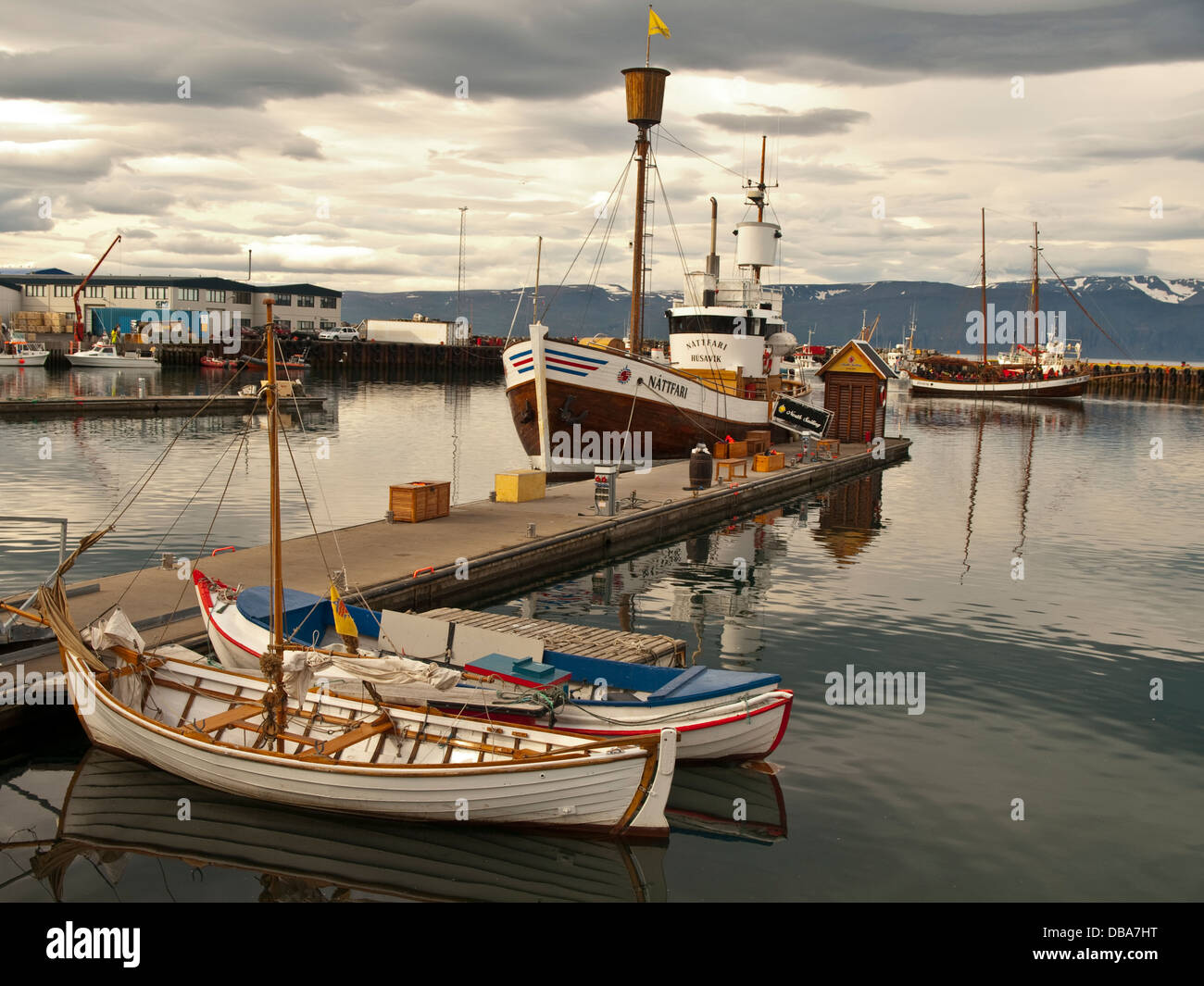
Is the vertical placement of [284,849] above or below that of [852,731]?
below

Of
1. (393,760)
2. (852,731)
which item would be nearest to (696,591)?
(852,731)

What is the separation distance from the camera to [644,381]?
4131 cm

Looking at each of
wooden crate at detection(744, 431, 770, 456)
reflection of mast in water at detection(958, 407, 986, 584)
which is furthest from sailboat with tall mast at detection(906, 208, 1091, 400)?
wooden crate at detection(744, 431, 770, 456)

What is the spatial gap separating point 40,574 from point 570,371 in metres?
21.9

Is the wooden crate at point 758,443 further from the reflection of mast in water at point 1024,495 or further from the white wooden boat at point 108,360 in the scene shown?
the white wooden boat at point 108,360

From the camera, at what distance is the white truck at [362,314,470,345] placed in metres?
163

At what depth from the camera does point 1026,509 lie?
36.2m

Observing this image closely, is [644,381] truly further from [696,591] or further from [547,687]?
[547,687]

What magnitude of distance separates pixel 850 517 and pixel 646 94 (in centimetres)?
2005

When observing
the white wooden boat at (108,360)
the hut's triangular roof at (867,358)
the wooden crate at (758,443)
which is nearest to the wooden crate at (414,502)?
the wooden crate at (758,443)

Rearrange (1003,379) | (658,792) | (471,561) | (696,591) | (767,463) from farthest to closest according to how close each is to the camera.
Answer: (1003,379) → (767,463) → (696,591) → (471,561) → (658,792)
